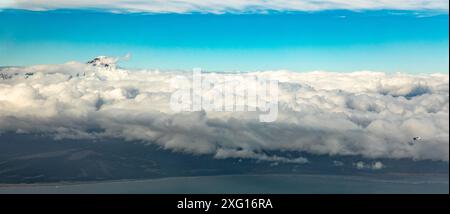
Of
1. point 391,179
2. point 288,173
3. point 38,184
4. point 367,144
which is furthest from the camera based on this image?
point 367,144

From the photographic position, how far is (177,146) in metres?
196

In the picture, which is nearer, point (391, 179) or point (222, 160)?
point (391, 179)

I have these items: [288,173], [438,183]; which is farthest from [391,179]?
[288,173]

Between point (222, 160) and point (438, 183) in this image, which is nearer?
point (438, 183)

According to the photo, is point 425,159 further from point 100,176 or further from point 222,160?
point 100,176

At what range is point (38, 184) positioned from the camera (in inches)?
4936

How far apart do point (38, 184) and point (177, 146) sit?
7706 cm

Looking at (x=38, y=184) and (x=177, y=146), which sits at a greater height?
(x=177, y=146)

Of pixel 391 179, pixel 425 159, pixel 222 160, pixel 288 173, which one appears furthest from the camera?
pixel 222 160

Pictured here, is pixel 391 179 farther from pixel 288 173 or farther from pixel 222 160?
pixel 222 160
